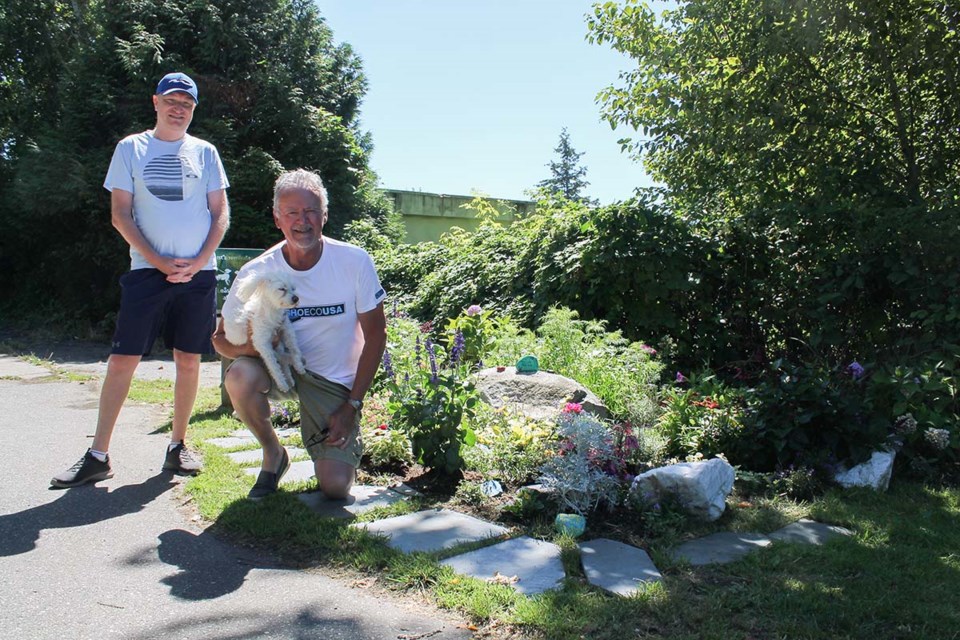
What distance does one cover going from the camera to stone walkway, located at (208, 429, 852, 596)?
2748 mm

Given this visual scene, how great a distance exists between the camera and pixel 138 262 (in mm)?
3957

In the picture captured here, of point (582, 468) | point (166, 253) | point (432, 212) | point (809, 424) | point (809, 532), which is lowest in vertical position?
point (809, 532)

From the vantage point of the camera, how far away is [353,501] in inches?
143

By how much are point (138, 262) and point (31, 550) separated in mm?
1566

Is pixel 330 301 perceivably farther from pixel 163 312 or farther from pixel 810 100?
pixel 810 100

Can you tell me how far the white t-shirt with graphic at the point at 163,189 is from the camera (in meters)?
3.93

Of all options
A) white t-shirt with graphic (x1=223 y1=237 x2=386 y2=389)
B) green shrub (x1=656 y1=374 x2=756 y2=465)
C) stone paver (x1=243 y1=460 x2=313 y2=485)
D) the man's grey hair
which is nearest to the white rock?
green shrub (x1=656 y1=374 x2=756 y2=465)

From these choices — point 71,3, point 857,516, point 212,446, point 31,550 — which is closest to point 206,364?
point 212,446

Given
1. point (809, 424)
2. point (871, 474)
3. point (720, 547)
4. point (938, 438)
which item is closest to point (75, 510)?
point (720, 547)

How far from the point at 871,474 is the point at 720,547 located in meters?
1.34

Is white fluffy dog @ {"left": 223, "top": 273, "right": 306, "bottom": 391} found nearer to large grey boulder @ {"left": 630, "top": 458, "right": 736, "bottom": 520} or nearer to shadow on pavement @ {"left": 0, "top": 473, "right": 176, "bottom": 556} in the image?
shadow on pavement @ {"left": 0, "top": 473, "right": 176, "bottom": 556}

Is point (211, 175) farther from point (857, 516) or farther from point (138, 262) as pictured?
point (857, 516)

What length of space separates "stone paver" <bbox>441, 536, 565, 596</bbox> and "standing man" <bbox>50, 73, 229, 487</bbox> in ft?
6.56

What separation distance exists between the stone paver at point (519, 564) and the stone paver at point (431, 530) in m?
0.13
